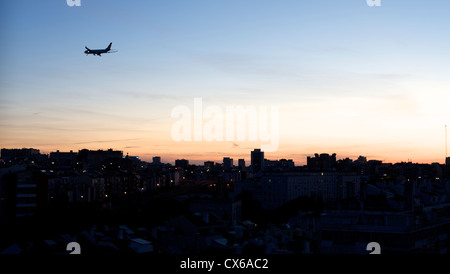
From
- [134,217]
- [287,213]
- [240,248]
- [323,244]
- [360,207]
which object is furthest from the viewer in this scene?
[287,213]

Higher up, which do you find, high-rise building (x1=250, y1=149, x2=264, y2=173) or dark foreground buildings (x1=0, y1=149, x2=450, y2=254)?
high-rise building (x1=250, y1=149, x2=264, y2=173)

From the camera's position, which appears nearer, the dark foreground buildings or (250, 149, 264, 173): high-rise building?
the dark foreground buildings

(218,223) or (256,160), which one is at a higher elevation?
(256,160)

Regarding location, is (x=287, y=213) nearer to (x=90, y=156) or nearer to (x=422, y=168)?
(x=422, y=168)

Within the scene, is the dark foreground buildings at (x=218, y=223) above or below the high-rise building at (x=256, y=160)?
below

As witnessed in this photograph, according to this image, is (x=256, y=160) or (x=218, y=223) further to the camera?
(x=256, y=160)

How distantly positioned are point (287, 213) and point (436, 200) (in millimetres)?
7215

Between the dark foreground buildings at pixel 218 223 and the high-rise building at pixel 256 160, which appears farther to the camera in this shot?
the high-rise building at pixel 256 160

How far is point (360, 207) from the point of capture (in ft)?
35.3

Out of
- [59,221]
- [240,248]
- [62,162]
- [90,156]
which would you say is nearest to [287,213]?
[59,221]
